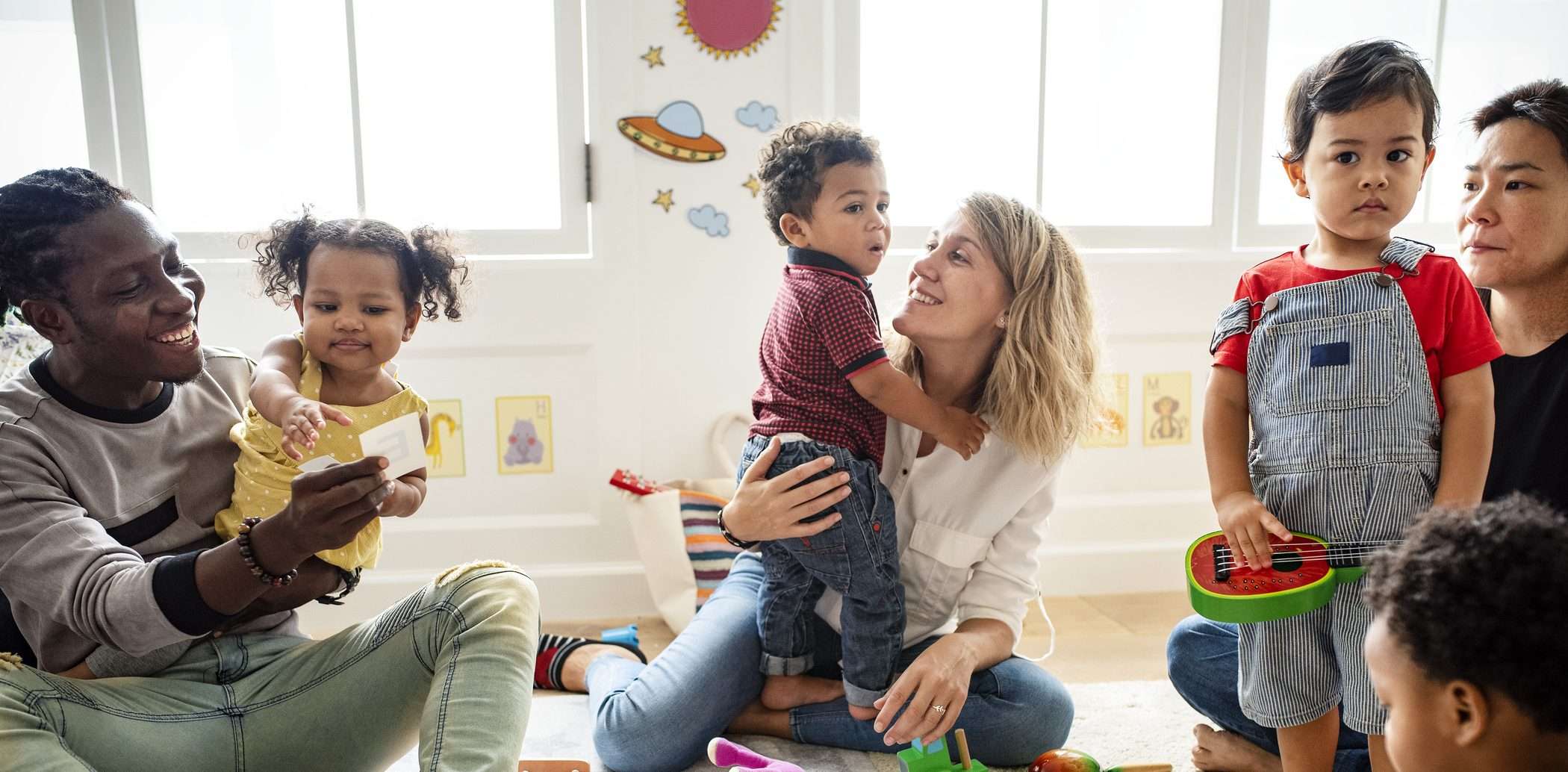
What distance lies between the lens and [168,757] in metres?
1.22

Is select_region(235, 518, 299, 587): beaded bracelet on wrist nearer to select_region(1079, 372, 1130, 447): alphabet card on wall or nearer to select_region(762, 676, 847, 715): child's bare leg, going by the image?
select_region(762, 676, 847, 715): child's bare leg

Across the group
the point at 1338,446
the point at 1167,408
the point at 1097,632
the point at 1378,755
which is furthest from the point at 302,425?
the point at 1167,408

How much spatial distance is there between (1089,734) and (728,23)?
176 cm

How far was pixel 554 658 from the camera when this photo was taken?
84.4 inches

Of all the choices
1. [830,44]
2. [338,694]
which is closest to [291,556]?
[338,694]

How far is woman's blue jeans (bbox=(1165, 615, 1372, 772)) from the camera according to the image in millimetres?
1725

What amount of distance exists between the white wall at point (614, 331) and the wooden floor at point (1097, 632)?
5.3 inches

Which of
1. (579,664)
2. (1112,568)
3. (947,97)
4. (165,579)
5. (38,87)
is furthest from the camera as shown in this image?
(1112,568)

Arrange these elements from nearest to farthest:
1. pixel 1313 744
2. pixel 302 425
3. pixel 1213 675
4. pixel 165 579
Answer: pixel 165 579 → pixel 302 425 → pixel 1313 744 → pixel 1213 675

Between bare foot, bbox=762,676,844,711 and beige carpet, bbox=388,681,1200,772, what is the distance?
79 mm

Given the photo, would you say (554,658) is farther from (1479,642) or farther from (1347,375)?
(1479,642)

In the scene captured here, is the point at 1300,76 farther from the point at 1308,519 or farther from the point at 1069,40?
the point at 1069,40

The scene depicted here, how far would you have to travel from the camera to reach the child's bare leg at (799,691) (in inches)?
72.9

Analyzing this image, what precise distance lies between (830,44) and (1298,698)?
181 cm
